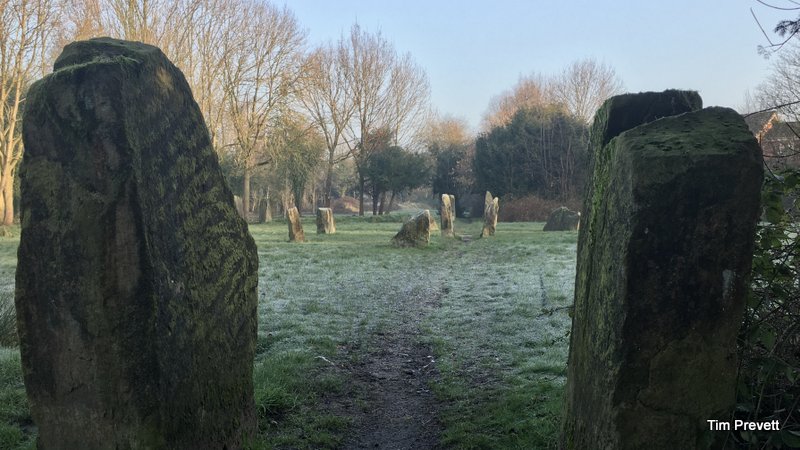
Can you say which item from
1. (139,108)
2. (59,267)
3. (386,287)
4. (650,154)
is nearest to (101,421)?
(59,267)

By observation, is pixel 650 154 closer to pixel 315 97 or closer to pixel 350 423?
pixel 350 423

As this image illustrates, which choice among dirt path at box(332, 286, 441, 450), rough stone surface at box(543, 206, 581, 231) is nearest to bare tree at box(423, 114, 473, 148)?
rough stone surface at box(543, 206, 581, 231)

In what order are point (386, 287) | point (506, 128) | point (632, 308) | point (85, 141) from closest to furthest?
1. point (632, 308)
2. point (85, 141)
3. point (386, 287)
4. point (506, 128)

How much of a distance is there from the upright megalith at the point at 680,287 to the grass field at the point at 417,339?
149cm

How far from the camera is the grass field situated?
14.2 feet

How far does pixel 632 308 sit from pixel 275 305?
6.91 meters

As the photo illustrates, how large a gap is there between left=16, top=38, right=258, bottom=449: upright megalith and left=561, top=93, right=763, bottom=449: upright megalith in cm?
226

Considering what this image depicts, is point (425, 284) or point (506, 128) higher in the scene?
point (506, 128)

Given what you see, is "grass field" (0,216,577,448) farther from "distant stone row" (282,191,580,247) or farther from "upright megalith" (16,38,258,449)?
"distant stone row" (282,191,580,247)

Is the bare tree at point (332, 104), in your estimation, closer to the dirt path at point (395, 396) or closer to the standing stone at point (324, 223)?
the standing stone at point (324, 223)

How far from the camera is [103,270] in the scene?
2967mm

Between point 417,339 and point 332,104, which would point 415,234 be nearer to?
point 417,339

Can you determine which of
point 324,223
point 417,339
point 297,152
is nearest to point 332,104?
point 297,152

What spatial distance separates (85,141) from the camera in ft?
9.89
